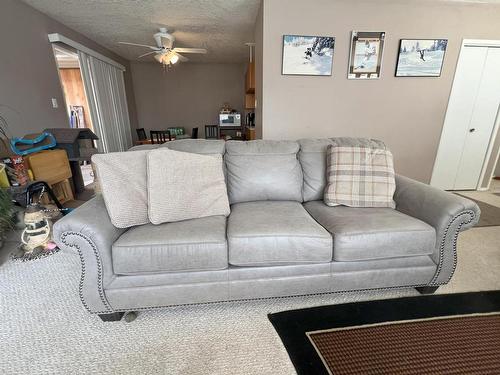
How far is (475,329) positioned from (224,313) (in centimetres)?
132

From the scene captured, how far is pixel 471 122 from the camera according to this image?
324cm

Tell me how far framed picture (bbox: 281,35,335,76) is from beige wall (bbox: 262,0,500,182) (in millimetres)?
65

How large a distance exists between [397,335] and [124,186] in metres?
1.66

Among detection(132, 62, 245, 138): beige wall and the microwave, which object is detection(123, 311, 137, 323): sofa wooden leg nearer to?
the microwave

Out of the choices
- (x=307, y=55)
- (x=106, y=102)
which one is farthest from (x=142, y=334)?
(x=106, y=102)

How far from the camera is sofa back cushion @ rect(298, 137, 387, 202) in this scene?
1.82 m

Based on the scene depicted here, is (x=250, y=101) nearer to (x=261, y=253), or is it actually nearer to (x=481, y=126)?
(x=481, y=126)

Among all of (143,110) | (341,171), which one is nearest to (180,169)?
(341,171)

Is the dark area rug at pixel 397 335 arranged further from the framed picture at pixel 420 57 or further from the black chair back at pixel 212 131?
the black chair back at pixel 212 131

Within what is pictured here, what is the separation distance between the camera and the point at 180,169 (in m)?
1.46

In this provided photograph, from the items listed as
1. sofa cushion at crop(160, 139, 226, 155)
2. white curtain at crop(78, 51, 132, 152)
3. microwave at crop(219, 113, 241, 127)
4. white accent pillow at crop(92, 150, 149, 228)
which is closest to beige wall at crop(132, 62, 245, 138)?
microwave at crop(219, 113, 241, 127)

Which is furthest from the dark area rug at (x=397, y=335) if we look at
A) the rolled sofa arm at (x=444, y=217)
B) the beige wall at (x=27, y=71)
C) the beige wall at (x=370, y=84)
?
the beige wall at (x=27, y=71)

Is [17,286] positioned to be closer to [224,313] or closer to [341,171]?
[224,313]

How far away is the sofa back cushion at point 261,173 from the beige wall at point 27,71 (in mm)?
2760
